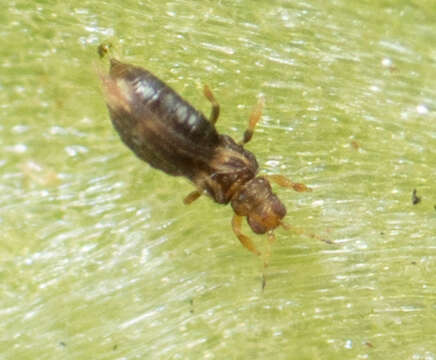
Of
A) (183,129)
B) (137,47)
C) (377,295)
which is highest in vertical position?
(137,47)

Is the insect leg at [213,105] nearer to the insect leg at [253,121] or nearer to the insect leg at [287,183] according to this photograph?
the insect leg at [253,121]

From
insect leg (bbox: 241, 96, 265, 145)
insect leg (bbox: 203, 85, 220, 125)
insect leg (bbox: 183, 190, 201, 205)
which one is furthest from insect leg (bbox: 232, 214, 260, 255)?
insect leg (bbox: 203, 85, 220, 125)

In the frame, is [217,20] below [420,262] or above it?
above

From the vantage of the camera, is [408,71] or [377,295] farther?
[408,71]

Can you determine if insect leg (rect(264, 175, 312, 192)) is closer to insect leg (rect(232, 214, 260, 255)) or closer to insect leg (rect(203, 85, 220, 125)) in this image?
insect leg (rect(232, 214, 260, 255))

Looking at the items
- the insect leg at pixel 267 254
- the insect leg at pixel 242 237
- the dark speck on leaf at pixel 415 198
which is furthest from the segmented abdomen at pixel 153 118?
the dark speck on leaf at pixel 415 198

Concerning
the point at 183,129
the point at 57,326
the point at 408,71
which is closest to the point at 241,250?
the point at 183,129

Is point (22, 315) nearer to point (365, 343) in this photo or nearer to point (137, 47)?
point (137, 47)
